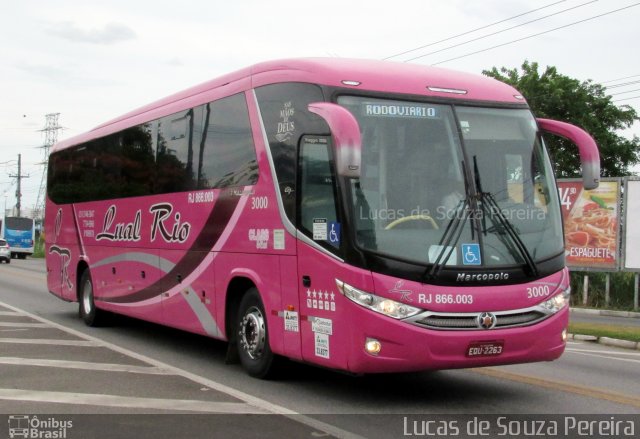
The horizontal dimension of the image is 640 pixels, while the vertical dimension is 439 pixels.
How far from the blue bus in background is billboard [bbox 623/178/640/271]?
48.4m

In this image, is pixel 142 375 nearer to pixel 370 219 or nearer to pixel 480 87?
pixel 370 219

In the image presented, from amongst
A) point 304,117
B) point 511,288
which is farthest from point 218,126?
point 511,288

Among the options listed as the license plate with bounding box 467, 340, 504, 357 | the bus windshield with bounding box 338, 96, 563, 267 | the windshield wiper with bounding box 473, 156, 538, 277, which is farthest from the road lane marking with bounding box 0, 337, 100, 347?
the windshield wiper with bounding box 473, 156, 538, 277

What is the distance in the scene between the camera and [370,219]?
7430 millimetres

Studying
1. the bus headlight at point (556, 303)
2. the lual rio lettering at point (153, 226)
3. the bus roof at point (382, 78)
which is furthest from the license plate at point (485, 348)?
the lual rio lettering at point (153, 226)

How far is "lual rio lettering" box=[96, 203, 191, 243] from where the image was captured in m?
11.1

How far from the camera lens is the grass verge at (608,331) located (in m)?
13.9

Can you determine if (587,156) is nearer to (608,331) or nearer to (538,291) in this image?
(538,291)

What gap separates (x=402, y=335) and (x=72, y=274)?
33.2 ft

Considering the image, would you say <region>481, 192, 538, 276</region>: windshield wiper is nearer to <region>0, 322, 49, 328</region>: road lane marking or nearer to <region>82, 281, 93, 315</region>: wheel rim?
<region>82, 281, 93, 315</region>: wheel rim

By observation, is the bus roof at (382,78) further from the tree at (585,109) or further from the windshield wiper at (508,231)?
the tree at (585,109)

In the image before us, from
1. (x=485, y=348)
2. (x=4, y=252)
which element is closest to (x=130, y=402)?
(x=485, y=348)

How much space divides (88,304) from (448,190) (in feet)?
29.9

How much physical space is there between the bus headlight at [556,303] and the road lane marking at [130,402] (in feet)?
9.35
